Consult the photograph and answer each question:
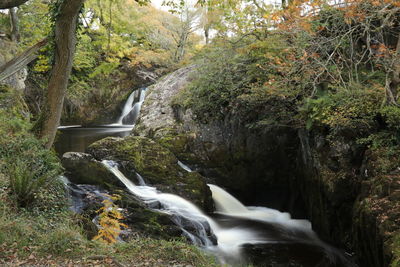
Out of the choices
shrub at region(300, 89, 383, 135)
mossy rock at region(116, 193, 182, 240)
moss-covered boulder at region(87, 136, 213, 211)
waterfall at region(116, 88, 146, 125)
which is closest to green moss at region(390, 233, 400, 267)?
shrub at region(300, 89, 383, 135)

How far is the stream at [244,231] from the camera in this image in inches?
306

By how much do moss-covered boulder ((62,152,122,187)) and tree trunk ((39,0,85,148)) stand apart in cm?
125

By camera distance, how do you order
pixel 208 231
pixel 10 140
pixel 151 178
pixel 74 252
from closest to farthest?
pixel 74 252 → pixel 10 140 → pixel 208 231 → pixel 151 178

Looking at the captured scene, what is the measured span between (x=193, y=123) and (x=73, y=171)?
5.26m

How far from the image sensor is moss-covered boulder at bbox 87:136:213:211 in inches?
390

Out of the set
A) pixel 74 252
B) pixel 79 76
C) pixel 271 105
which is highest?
pixel 79 76

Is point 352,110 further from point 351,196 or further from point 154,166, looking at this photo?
point 154,166

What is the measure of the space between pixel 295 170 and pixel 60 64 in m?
8.01

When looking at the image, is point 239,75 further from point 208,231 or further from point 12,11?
point 12,11

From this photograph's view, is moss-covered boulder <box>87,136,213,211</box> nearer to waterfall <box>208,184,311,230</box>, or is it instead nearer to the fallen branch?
waterfall <box>208,184,311,230</box>

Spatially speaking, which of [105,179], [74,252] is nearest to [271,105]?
[105,179]

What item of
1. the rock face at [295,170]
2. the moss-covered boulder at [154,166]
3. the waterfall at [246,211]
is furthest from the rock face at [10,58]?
the waterfall at [246,211]

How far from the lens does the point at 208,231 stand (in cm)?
833

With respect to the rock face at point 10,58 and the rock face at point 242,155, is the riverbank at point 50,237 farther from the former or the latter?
the rock face at point 10,58
